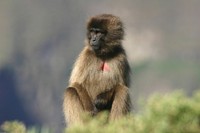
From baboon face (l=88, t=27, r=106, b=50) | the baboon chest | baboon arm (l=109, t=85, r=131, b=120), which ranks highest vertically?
baboon face (l=88, t=27, r=106, b=50)

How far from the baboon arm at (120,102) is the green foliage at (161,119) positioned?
33.8 ft

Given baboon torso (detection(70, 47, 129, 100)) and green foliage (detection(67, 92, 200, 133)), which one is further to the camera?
baboon torso (detection(70, 47, 129, 100))

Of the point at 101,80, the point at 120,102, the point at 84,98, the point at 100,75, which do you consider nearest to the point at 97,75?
the point at 100,75

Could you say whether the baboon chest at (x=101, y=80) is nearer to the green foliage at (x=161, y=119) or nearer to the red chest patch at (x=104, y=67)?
the red chest patch at (x=104, y=67)

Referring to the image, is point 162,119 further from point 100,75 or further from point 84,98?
point 100,75

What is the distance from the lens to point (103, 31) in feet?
50.3

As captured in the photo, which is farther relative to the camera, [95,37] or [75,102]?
[95,37]

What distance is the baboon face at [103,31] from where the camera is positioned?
15016mm

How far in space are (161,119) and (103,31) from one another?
11520 millimetres

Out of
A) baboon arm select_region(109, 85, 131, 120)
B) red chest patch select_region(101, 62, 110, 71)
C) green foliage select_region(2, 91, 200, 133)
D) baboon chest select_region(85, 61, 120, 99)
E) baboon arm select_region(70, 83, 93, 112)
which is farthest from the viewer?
red chest patch select_region(101, 62, 110, 71)

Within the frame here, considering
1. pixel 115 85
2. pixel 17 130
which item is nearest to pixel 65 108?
pixel 115 85

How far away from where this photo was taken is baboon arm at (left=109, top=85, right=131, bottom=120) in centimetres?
1442

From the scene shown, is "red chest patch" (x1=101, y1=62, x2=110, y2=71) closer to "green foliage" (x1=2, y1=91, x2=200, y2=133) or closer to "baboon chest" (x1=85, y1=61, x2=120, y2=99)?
"baboon chest" (x1=85, y1=61, x2=120, y2=99)

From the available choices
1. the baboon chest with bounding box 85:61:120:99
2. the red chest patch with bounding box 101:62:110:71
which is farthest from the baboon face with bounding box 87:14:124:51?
the baboon chest with bounding box 85:61:120:99
